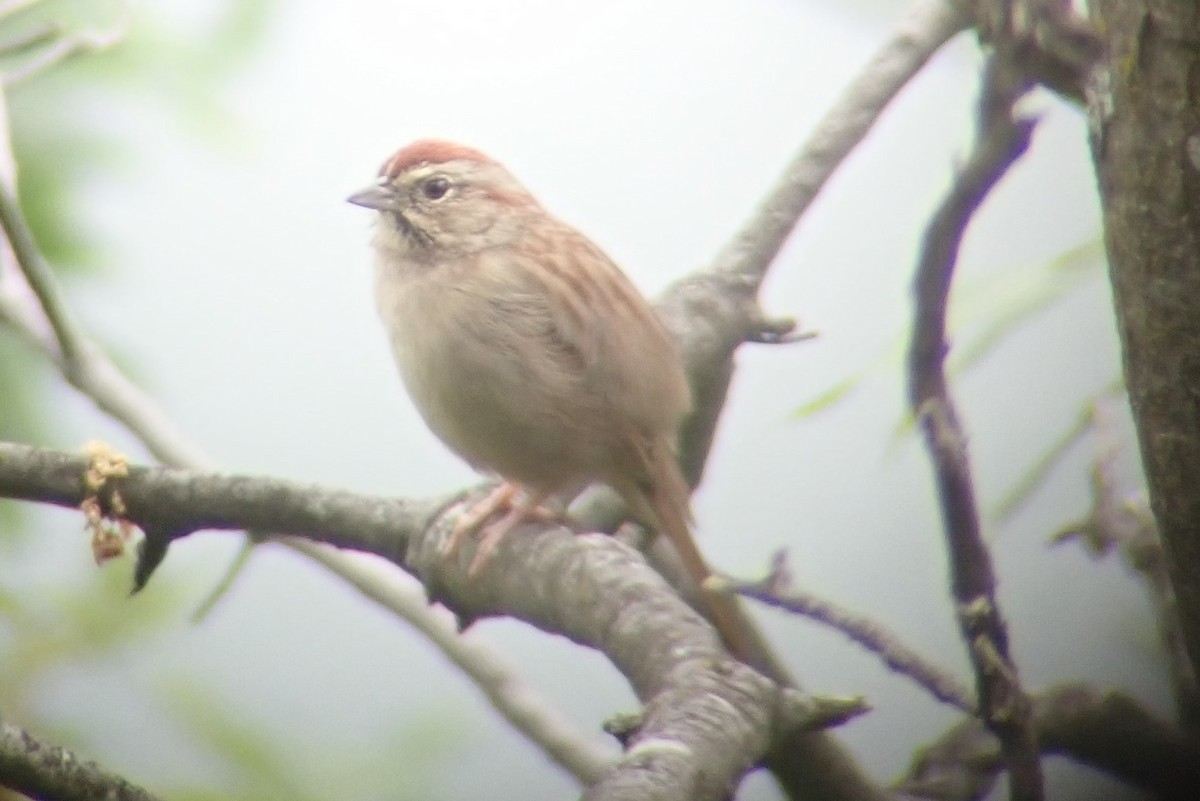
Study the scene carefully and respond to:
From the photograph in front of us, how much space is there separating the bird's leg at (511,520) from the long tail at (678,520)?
4.2 inches

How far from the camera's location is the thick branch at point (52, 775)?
31.0 inches

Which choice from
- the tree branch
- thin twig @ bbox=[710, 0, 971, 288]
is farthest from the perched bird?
the tree branch

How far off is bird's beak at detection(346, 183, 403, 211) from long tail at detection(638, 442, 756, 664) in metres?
0.43

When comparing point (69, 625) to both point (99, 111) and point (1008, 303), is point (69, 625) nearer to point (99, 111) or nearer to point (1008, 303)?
point (99, 111)

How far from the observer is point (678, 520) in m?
1.42

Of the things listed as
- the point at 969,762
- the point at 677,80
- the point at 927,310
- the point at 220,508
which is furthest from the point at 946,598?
the point at 220,508

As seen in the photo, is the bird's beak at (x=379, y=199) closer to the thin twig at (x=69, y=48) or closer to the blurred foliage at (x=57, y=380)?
the thin twig at (x=69, y=48)

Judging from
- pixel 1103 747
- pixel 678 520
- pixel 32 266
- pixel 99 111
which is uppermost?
pixel 99 111

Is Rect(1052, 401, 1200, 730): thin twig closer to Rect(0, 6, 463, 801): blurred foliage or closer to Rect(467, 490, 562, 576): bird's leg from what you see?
Rect(467, 490, 562, 576): bird's leg

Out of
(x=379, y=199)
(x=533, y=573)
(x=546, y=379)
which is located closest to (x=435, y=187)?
(x=379, y=199)

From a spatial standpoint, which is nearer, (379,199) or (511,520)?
(511,520)

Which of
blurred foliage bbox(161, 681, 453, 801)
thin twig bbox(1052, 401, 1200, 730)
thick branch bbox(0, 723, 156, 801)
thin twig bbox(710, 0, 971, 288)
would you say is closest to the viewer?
thick branch bbox(0, 723, 156, 801)

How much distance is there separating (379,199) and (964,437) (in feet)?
2.42

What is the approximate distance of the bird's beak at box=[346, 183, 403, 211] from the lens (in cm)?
157
